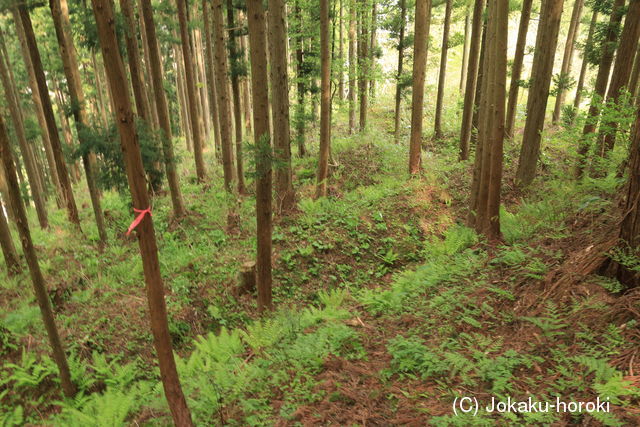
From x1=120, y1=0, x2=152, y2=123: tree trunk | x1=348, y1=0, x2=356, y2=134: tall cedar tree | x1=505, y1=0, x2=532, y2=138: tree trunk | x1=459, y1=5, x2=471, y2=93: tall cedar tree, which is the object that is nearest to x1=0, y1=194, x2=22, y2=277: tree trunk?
x1=120, y1=0, x2=152, y2=123: tree trunk

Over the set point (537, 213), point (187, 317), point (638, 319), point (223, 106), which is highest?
point (223, 106)

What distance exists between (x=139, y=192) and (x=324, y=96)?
9.61 metres

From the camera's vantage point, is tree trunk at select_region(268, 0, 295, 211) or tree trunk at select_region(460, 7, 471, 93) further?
tree trunk at select_region(460, 7, 471, 93)

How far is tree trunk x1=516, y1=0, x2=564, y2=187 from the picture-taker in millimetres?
9398

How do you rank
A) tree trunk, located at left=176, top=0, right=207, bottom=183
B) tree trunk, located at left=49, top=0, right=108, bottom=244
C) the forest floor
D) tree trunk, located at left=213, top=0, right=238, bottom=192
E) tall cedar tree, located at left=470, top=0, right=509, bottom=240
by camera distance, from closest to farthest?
the forest floor
tall cedar tree, located at left=470, top=0, right=509, bottom=240
tree trunk, located at left=49, top=0, right=108, bottom=244
tree trunk, located at left=213, top=0, right=238, bottom=192
tree trunk, located at left=176, top=0, right=207, bottom=183

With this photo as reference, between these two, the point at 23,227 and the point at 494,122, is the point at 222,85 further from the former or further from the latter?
the point at 494,122

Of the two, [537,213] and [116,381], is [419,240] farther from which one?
[116,381]

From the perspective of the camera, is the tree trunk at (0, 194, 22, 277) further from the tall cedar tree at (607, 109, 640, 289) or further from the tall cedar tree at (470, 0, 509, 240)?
the tall cedar tree at (607, 109, 640, 289)

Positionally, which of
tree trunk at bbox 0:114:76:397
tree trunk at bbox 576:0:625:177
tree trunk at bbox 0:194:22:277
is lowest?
tree trunk at bbox 0:194:22:277

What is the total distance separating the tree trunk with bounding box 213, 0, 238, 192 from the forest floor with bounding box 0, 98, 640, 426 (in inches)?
69.5

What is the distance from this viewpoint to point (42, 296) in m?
5.59

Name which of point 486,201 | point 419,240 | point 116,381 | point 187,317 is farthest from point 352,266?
point 116,381

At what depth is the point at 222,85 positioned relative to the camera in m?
12.0

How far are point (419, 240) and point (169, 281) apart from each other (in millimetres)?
7160
